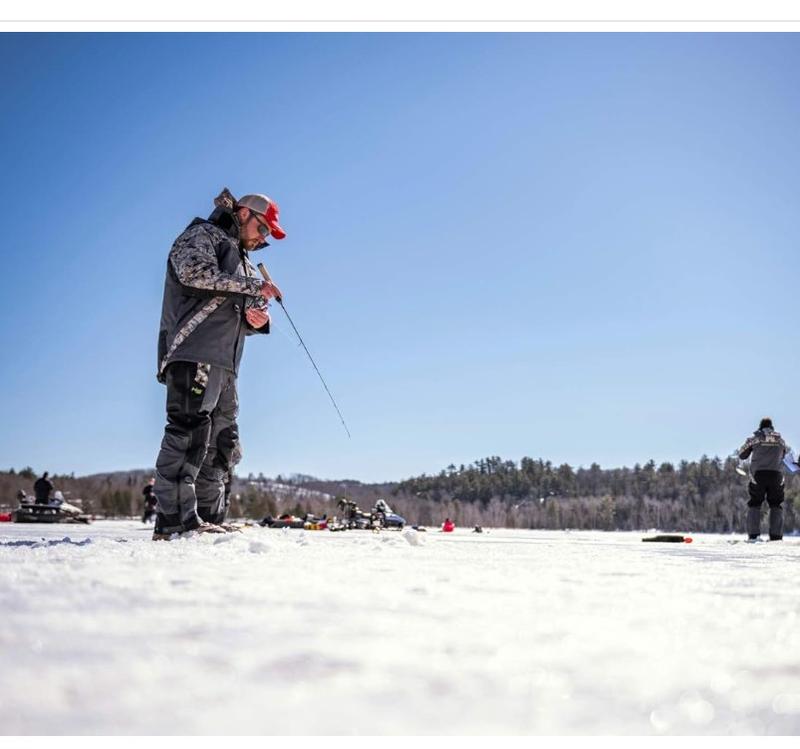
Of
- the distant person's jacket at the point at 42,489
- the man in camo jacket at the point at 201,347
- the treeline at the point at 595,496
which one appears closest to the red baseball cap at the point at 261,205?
the man in camo jacket at the point at 201,347

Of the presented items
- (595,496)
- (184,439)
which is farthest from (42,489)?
(595,496)

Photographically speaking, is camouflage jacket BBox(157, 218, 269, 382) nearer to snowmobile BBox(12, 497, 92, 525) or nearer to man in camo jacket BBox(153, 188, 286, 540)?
man in camo jacket BBox(153, 188, 286, 540)

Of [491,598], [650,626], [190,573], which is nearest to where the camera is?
[650,626]

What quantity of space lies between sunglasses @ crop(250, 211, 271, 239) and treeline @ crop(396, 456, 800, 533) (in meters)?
112

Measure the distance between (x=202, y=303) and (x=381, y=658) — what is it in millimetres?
3297

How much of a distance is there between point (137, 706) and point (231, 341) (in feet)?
11.1

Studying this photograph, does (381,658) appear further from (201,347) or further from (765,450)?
(765,450)

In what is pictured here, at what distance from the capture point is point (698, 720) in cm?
68

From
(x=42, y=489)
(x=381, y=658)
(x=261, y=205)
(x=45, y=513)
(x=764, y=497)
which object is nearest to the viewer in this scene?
(x=381, y=658)

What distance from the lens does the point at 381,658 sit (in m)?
0.81

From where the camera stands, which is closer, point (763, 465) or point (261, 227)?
point (261, 227)
